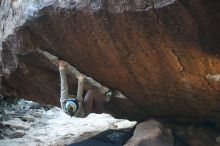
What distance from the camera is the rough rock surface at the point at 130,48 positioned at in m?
3.01

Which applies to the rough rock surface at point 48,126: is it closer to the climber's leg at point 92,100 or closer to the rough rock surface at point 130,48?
the climber's leg at point 92,100

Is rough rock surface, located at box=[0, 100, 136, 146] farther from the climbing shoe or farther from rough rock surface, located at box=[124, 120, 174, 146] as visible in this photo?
the climbing shoe

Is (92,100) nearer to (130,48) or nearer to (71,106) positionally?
(71,106)

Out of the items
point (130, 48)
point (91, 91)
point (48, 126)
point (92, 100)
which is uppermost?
point (130, 48)

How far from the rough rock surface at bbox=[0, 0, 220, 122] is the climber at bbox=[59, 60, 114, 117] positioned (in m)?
0.13

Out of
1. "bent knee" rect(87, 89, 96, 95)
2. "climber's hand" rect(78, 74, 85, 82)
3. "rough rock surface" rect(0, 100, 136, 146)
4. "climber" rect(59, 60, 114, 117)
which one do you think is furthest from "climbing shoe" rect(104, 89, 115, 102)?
"rough rock surface" rect(0, 100, 136, 146)

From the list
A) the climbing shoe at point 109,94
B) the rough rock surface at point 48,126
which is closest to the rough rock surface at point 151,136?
the climbing shoe at point 109,94

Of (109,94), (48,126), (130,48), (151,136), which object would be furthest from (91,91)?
(48,126)

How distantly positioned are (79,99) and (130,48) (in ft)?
2.62

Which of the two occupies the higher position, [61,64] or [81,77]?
[61,64]

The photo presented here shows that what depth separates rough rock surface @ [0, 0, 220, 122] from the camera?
9.88 feet

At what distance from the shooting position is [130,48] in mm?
3396

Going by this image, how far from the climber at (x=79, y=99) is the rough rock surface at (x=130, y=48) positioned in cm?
13

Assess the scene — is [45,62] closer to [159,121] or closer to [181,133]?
[159,121]
